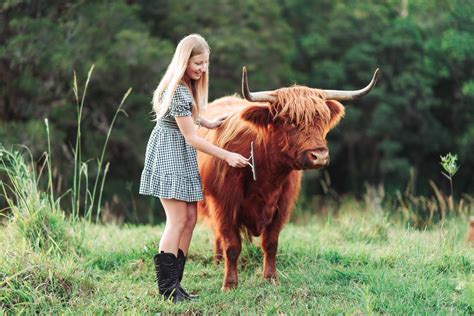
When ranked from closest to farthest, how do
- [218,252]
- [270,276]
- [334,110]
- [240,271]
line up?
[334,110]
[270,276]
[240,271]
[218,252]

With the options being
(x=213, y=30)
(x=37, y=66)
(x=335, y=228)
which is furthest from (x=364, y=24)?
(x=335, y=228)

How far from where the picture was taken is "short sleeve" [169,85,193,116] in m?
4.43

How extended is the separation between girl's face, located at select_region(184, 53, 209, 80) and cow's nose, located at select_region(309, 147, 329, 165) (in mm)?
893

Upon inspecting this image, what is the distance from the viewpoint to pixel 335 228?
6.80m

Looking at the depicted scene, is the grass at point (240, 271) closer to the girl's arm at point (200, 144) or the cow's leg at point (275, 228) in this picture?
the cow's leg at point (275, 228)

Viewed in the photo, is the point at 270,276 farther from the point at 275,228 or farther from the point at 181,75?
the point at 181,75

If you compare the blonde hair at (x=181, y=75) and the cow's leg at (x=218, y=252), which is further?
the cow's leg at (x=218, y=252)

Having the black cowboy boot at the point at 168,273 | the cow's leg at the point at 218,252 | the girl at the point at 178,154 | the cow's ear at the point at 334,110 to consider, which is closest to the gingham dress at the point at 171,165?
the girl at the point at 178,154

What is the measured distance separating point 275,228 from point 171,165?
1.10m

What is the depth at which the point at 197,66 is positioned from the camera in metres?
4.52

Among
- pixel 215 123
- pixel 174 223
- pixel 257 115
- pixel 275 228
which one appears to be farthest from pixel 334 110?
pixel 174 223

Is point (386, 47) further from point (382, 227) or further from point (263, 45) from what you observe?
point (382, 227)

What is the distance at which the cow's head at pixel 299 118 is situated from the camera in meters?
4.50

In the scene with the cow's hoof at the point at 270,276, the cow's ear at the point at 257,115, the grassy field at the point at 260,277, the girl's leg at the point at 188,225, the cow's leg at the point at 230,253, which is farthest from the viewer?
the cow's hoof at the point at 270,276
